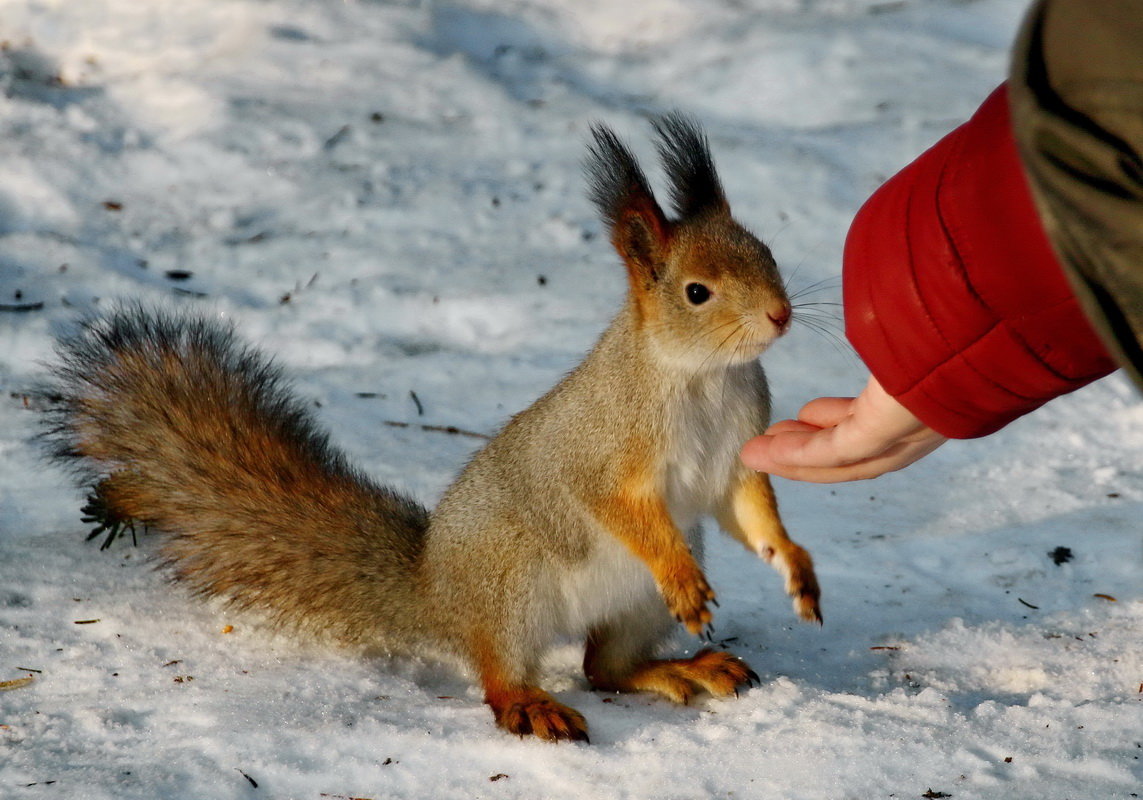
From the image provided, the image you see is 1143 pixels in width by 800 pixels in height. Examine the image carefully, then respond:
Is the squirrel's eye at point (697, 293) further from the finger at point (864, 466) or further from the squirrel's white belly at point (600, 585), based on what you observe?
the squirrel's white belly at point (600, 585)

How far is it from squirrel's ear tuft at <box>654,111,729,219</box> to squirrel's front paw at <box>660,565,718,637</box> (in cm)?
67

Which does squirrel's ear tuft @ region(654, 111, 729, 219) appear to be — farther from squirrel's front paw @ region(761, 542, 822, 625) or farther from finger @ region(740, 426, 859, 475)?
squirrel's front paw @ region(761, 542, 822, 625)

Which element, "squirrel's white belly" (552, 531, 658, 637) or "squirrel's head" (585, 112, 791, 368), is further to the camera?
"squirrel's white belly" (552, 531, 658, 637)

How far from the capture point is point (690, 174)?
221cm

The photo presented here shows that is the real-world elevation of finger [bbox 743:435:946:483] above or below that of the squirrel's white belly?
above

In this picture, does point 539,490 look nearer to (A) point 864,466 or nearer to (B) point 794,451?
(B) point 794,451

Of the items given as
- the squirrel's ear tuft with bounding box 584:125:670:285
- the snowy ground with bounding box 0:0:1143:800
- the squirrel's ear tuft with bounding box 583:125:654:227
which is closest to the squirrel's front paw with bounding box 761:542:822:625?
the snowy ground with bounding box 0:0:1143:800

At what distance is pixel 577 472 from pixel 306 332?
167cm

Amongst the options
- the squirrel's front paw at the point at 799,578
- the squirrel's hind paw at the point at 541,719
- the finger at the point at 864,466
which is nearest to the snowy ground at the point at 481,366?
the squirrel's hind paw at the point at 541,719

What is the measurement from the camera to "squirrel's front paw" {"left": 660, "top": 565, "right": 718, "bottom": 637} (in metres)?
2.06

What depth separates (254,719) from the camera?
195 cm

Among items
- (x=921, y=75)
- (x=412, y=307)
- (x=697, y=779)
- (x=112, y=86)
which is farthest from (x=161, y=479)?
(x=921, y=75)

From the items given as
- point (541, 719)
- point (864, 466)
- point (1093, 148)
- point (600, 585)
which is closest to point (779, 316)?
point (864, 466)

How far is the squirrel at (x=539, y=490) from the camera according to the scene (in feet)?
6.97
